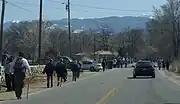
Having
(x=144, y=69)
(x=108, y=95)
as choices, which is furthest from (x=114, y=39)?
(x=108, y=95)

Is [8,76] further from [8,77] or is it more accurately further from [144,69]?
[144,69]

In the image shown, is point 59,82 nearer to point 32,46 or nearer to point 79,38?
point 32,46

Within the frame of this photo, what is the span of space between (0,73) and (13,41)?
9341cm

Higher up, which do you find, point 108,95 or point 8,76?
point 8,76

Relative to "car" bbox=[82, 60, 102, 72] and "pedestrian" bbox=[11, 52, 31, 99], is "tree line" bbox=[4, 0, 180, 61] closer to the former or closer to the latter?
"car" bbox=[82, 60, 102, 72]

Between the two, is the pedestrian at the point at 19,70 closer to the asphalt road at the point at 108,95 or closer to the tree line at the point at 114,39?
the asphalt road at the point at 108,95

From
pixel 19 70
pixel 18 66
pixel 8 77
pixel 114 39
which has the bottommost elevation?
pixel 8 77

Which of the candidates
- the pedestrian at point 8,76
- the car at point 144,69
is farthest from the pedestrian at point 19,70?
the car at point 144,69

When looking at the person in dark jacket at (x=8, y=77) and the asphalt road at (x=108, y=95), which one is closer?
the asphalt road at (x=108, y=95)

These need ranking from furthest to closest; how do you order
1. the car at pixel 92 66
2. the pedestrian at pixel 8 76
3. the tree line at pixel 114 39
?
the tree line at pixel 114 39 < the car at pixel 92 66 < the pedestrian at pixel 8 76

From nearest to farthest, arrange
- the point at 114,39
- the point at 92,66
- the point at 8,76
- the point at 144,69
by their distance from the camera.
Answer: the point at 8,76 < the point at 144,69 < the point at 92,66 < the point at 114,39

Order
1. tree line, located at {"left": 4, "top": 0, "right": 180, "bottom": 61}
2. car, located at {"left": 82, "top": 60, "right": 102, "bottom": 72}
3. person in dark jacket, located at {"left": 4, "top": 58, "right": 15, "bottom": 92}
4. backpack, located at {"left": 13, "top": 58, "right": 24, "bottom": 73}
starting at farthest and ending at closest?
1. tree line, located at {"left": 4, "top": 0, "right": 180, "bottom": 61}
2. car, located at {"left": 82, "top": 60, "right": 102, "bottom": 72}
3. person in dark jacket, located at {"left": 4, "top": 58, "right": 15, "bottom": 92}
4. backpack, located at {"left": 13, "top": 58, "right": 24, "bottom": 73}

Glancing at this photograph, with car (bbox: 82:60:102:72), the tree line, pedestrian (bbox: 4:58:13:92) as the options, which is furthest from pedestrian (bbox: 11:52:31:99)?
car (bbox: 82:60:102:72)

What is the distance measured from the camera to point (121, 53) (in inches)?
5758
